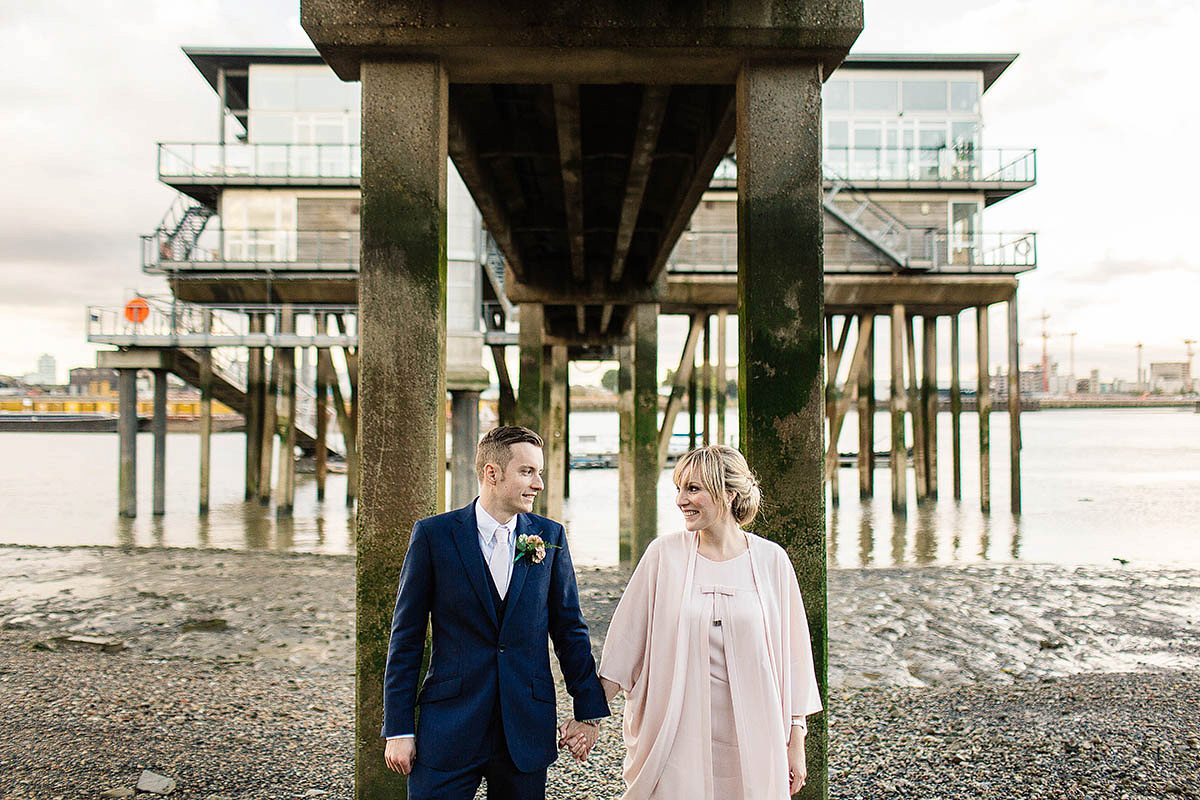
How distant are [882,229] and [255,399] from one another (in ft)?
55.9

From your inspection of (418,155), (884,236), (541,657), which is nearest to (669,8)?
(418,155)

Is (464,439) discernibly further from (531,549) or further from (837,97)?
(837,97)

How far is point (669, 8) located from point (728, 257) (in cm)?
1621

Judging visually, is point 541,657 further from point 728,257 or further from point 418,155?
point 728,257

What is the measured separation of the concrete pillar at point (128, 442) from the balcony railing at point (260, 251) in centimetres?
311

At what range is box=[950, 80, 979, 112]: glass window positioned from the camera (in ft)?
89.7

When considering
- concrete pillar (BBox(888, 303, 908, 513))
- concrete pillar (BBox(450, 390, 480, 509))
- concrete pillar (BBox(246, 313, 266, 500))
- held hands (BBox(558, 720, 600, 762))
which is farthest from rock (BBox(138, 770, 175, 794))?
concrete pillar (BBox(246, 313, 266, 500))

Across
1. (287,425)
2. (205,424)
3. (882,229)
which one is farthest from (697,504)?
(882,229)

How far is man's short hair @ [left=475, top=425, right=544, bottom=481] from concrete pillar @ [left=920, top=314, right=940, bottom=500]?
22005 mm

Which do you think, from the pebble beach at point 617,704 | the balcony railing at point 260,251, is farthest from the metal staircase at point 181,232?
the pebble beach at point 617,704

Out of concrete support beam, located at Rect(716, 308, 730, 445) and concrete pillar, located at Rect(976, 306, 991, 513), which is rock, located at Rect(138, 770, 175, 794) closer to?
concrete support beam, located at Rect(716, 308, 730, 445)

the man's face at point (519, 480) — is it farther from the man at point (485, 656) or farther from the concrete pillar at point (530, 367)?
the concrete pillar at point (530, 367)

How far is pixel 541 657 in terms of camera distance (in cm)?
305

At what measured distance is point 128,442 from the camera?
20.3 meters
